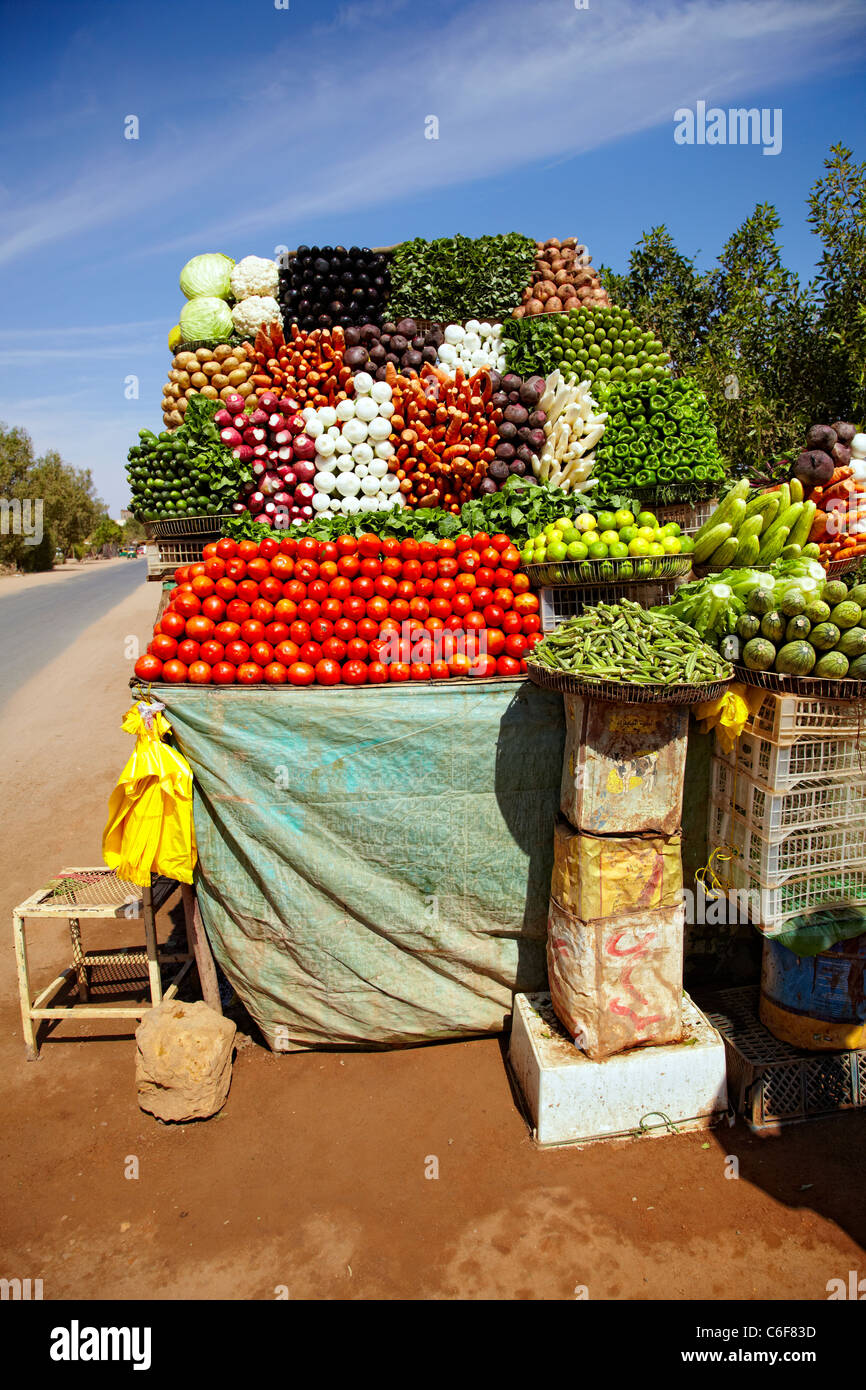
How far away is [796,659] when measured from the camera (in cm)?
326

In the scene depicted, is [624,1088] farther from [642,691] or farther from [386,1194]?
[642,691]

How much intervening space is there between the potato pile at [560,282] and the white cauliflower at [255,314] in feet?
7.79

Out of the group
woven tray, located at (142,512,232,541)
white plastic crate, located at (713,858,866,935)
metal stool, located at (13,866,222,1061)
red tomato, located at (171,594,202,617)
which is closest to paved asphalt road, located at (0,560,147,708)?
woven tray, located at (142,512,232,541)

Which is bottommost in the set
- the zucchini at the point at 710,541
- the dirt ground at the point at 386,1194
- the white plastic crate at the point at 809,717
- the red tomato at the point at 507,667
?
the dirt ground at the point at 386,1194

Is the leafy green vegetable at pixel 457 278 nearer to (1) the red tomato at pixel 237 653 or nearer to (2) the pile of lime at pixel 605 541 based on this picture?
(2) the pile of lime at pixel 605 541

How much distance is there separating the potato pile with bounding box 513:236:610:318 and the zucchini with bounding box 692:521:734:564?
135 inches

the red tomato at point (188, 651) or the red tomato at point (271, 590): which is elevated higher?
the red tomato at point (271, 590)

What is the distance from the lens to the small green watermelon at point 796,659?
3242 millimetres

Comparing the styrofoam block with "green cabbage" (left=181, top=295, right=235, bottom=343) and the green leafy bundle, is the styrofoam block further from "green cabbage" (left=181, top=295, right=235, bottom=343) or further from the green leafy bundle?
"green cabbage" (left=181, top=295, right=235, bottom=343)

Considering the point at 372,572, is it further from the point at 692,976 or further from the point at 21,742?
the point at 21,742

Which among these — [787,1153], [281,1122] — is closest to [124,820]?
[281,1122]

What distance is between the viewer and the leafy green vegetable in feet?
23.7

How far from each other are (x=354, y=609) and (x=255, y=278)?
17.1 ft

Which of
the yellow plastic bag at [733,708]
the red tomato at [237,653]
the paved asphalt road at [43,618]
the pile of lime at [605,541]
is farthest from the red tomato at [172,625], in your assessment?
the paved asphalt road at [43,618]
